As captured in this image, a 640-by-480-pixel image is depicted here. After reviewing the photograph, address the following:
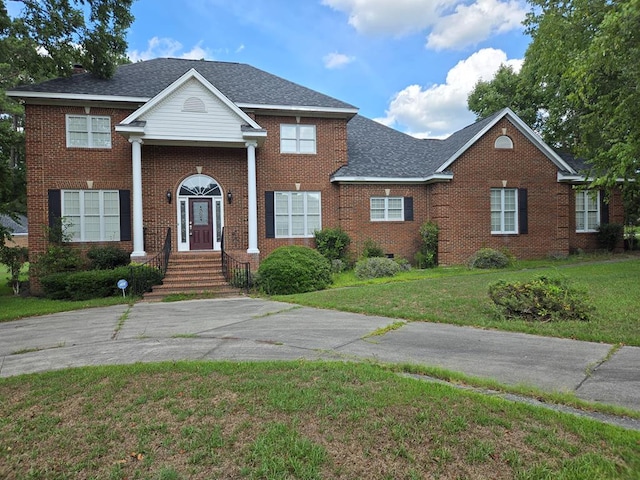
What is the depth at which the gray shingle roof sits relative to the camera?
14961 mm

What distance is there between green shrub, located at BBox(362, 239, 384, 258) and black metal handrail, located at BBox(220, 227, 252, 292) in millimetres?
5182

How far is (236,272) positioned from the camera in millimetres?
13500

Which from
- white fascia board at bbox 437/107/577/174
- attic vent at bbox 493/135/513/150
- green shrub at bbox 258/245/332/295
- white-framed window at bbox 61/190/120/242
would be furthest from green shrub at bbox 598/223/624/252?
white-framed window at bbox 61/190/120/242

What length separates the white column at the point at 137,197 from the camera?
13992 millimetres

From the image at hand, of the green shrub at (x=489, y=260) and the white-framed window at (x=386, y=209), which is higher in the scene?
the white-framed window at (x=386, y=209)

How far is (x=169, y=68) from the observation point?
17875 millimetres

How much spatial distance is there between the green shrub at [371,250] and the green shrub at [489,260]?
3.67 meters

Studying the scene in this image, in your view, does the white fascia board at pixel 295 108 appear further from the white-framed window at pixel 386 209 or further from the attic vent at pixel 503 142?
the attic vent at pixel 503 142

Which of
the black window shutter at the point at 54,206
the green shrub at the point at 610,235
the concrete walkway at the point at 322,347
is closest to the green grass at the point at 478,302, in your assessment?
the concrete walkway at the point at 322,347

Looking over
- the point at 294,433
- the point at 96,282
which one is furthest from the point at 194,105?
the point at 294,433

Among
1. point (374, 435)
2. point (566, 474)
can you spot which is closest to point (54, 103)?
point (374, 435)

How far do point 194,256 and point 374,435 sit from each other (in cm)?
1243

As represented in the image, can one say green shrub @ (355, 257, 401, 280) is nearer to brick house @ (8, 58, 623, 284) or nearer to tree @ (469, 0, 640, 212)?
brick house @ (8, 58, 623, 284)

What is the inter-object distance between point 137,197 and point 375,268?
29.1 ft
